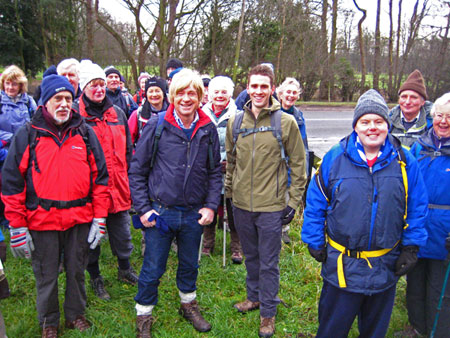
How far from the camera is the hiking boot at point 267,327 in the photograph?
3.06 meters

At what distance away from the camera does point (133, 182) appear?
288 centimetres

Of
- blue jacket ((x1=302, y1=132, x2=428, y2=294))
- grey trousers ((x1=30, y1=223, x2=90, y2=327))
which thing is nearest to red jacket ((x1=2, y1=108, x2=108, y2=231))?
grey trousers ((x1=30, y1=223, x2=90, y2=327))

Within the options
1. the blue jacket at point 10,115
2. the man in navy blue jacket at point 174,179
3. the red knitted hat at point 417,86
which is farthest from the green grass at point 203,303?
the red knitted hat at point 417,86

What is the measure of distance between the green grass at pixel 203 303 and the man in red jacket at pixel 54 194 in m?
0.36

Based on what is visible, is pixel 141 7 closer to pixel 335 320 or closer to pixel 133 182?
pixel 133 182

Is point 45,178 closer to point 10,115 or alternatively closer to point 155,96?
point 155,96

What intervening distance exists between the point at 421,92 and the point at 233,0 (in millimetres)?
14575

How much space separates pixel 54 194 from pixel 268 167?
5.53 ft

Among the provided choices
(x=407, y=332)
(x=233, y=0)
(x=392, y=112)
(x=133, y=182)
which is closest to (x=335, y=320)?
(x=407, y=332)

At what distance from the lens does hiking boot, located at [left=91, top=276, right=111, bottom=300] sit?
Answer: 351 cm

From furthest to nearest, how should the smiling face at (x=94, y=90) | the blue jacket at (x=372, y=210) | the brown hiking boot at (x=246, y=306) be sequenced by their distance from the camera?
the brown hiking boot at (x=246, y=306)
the smiling face at (x=94, y=90)
the blue jacket at (x=372, y=210)

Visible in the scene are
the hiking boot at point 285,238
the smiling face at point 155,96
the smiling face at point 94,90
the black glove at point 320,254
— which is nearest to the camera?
Result: the black glove at point 320,254

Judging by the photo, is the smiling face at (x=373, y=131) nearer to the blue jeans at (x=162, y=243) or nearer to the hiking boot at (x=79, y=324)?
the blue jeans at (x=162, y=243)

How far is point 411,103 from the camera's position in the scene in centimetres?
338
